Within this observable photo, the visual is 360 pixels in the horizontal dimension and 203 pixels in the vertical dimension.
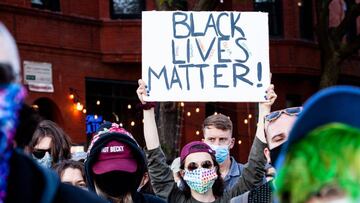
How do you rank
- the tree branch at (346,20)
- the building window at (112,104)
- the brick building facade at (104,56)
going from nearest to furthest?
1. the tree branch at (346,20)
2. the brick building facade at (104,56)
3. the building window at (112,104)

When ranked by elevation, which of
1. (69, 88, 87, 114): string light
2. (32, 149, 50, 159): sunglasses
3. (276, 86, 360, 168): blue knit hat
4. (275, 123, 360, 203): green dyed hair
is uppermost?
(276, 86, 360, 168): blue knit hat

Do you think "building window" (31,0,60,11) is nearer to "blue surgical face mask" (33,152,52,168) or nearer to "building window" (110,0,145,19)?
"building window" (110,0,145,19)

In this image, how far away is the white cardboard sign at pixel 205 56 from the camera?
24.6 ft

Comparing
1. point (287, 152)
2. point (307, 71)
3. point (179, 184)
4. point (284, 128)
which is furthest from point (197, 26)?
point (307, 71)

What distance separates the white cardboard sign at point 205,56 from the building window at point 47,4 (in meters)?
10.6

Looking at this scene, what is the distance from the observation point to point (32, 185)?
7.64ft

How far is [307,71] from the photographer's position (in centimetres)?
2320

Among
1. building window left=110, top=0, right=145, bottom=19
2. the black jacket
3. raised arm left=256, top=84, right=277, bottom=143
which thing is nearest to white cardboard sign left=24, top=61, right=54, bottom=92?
building window left=110, top=0, right=145, bottom=19

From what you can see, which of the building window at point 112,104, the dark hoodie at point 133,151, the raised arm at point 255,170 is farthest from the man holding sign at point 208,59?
the building window at point 112,104

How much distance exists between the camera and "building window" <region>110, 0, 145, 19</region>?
20031mm

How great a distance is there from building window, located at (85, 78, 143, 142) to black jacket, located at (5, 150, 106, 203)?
1670 centimetres

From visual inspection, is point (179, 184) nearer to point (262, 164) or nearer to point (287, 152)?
point (262, 164)

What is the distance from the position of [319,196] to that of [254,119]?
66.9ft

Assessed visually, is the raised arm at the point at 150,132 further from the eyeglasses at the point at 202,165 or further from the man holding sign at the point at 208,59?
the man holding sign at the point at 208,59
